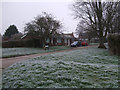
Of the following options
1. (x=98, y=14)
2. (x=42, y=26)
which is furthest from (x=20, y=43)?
(x=98, y=14)

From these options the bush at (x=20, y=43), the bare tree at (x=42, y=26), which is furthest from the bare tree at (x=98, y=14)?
the bush at (x=20, y=43)

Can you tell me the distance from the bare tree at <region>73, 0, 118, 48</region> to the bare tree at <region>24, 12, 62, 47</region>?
4.59m

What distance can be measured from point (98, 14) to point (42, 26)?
9392mm

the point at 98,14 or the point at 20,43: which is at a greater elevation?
the point at 98,14

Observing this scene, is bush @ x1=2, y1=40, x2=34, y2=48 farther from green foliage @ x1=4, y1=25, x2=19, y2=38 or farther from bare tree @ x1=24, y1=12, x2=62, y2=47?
green foliage @ x1=4, y1=25, x2=19, y2=38

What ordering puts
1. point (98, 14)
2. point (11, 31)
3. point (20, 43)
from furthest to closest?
point (11, 31) → point (20, 43) → point (98, 14)

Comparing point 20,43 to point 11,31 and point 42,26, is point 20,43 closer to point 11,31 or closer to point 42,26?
point 42,26

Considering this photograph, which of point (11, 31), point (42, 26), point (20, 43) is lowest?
point (20, 43)

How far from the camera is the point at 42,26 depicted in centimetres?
1809

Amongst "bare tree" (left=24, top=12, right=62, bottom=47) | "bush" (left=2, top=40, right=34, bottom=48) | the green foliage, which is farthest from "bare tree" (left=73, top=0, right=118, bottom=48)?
the green foliage

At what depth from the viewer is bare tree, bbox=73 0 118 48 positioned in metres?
15.7

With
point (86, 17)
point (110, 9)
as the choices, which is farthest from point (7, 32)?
point (110, 9)

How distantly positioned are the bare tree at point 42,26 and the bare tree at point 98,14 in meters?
4.59

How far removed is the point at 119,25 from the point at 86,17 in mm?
5919
